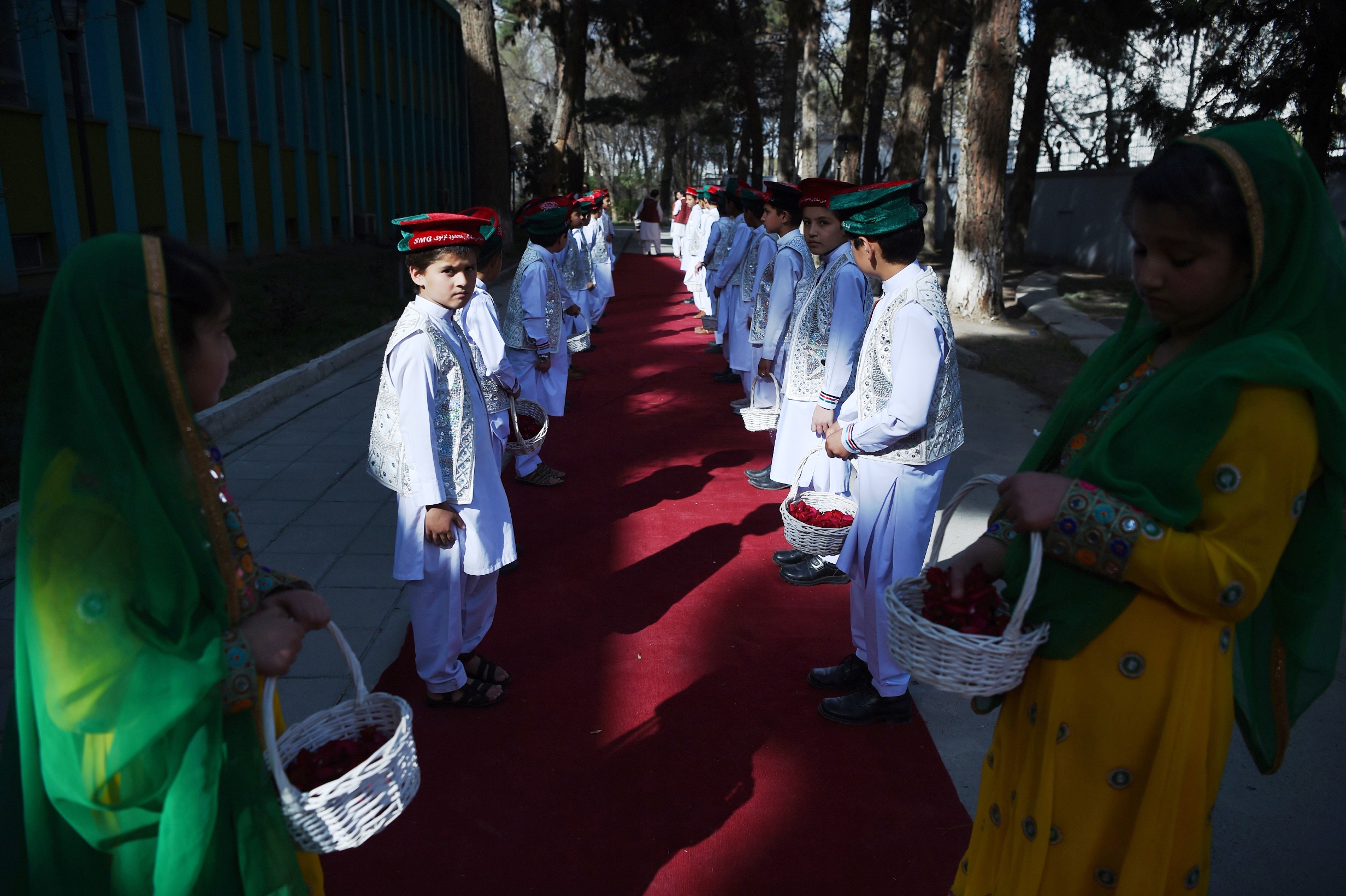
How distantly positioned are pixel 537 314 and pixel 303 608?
5176 millimetres

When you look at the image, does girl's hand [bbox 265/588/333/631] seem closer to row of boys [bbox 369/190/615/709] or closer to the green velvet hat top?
row of boys [bbox 369/190/615/709]

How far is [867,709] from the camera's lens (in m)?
3.56

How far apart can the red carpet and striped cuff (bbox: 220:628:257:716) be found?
1.38 meters

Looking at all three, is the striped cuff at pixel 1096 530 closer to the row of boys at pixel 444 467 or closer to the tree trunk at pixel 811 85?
the row of boys at pixel 444 467

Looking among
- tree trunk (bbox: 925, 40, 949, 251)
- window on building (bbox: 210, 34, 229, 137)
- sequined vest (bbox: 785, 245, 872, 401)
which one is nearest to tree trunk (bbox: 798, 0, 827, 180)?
tree trunk (bbox: 925, 40, 949, 251)

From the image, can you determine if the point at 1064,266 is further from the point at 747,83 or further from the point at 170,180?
the point at 170,180

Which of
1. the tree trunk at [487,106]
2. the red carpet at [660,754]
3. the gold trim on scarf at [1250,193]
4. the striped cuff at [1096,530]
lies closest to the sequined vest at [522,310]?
the red carpet at [660,754]

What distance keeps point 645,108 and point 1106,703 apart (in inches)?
1328

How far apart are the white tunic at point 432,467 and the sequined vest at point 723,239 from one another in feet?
27.9

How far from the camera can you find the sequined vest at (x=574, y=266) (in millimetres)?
10977

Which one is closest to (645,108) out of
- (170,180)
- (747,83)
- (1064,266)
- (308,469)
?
(747,83)

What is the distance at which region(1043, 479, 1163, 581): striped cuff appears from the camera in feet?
5.20

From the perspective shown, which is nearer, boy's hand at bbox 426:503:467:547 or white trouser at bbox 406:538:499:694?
boy's hand at bbox 426:503:467:547

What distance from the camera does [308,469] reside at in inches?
259
